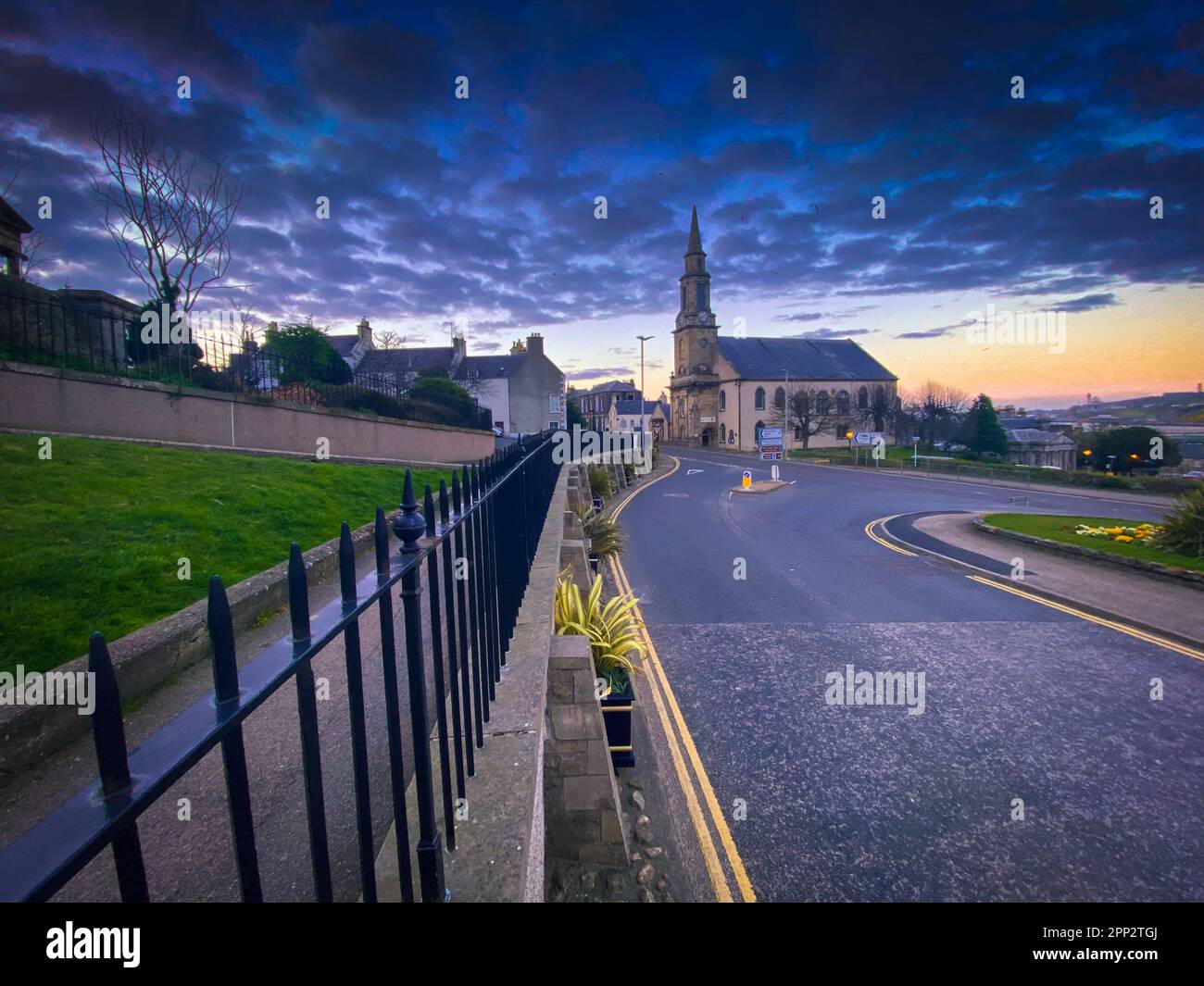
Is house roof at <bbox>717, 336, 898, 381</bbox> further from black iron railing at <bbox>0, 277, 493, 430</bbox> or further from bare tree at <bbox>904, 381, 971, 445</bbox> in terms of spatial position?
black iron railing at <bbox>0, 277, 493, 430</bbox>

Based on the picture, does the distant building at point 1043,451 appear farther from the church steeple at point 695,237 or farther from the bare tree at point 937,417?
the church steeple at point 695,237

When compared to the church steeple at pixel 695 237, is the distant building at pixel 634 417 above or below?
below

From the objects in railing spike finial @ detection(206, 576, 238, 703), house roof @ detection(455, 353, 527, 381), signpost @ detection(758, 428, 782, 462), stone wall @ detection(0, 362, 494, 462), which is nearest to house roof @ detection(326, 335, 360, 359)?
house roof @ detection(455, 353, 527, 381)

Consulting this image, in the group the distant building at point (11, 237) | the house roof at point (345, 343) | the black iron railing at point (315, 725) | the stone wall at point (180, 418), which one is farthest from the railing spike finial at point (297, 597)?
the house roof at point (345, 343)

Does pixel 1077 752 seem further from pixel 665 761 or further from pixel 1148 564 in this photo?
pixel 1148 564

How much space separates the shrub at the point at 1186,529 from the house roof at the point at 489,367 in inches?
1820

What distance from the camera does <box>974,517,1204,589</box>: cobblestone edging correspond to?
1152cm

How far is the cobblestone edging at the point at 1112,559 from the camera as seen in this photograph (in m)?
11.5

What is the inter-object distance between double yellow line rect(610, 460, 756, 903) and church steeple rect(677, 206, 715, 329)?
248ft

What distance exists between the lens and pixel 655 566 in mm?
13070

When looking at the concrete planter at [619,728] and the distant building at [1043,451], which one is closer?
the concrete planter at [619,728]

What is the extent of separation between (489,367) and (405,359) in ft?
24.8

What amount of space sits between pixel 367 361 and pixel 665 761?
163 ft
